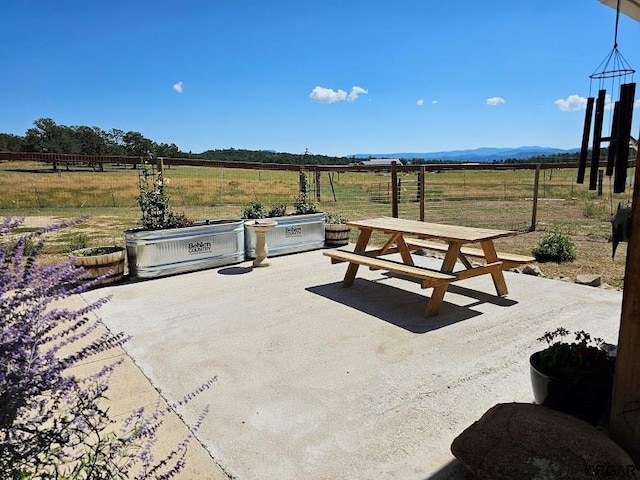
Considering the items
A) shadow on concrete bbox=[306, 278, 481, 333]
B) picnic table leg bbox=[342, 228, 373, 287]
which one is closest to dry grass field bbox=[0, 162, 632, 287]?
shadow on concrete bbox=[306, 278, 481, 333]

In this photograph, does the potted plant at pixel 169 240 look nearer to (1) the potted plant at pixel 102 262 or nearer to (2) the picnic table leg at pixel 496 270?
(1) the potted plant at pixel 102 262

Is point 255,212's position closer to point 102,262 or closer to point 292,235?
point 292,235

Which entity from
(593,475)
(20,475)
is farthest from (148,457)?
(593,475)

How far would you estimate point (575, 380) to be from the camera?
2109 mm

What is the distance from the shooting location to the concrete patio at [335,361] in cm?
217

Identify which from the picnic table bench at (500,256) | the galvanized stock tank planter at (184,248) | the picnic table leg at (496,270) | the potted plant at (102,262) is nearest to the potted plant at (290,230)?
the galvanized stock tank planter at (184,248)

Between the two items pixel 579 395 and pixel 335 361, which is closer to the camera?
pixel 579 395

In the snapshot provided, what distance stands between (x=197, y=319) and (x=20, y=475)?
2.96 metres

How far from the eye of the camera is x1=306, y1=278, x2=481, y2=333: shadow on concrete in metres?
3.84

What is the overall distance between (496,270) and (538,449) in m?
2.83

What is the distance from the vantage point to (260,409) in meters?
2.55

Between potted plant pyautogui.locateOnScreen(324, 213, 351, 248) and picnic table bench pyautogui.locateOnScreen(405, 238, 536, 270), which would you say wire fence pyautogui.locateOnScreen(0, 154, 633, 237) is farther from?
picnic table bench pyautogui.locateOnScreen(405, 238, 536, 270)

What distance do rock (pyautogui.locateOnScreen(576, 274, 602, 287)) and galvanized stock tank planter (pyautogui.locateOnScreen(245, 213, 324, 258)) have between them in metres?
3.85

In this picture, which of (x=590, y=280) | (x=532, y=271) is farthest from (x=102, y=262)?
(x=590, y=280)
